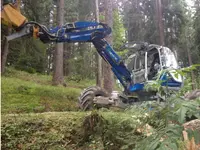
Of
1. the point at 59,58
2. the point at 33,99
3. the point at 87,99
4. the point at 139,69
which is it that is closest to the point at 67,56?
the point at 59,58

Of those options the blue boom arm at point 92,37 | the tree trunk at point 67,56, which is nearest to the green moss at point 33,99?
the blue boom arm at point 92,37

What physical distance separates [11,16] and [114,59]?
126 inches

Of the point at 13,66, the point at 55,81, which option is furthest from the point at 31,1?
the point at 13,66

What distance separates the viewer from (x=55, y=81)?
40.7 feet

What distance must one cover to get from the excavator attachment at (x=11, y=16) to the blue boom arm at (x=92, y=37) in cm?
86

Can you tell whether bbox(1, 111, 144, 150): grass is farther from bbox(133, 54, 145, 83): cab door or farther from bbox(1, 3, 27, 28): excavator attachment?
bbox(133, 54, 145, 83): cab door

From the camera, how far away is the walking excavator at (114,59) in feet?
21.5

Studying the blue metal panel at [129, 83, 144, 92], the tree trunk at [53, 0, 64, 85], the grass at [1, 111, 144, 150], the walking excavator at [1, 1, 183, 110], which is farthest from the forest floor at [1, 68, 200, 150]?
the tree trunk at [53, 0, 64, 85]

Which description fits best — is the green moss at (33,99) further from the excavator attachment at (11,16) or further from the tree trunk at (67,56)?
the tree trunk at (67,56)

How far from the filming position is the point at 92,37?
23.3 feet

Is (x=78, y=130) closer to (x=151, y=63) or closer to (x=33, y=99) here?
(x=151, y=63)

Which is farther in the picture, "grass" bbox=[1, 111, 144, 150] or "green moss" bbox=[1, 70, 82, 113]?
"green moss" bbox=[1, 70, 82, 113]

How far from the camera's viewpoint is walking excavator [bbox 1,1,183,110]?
6547 millimetres

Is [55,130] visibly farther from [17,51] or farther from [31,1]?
[17,51]
